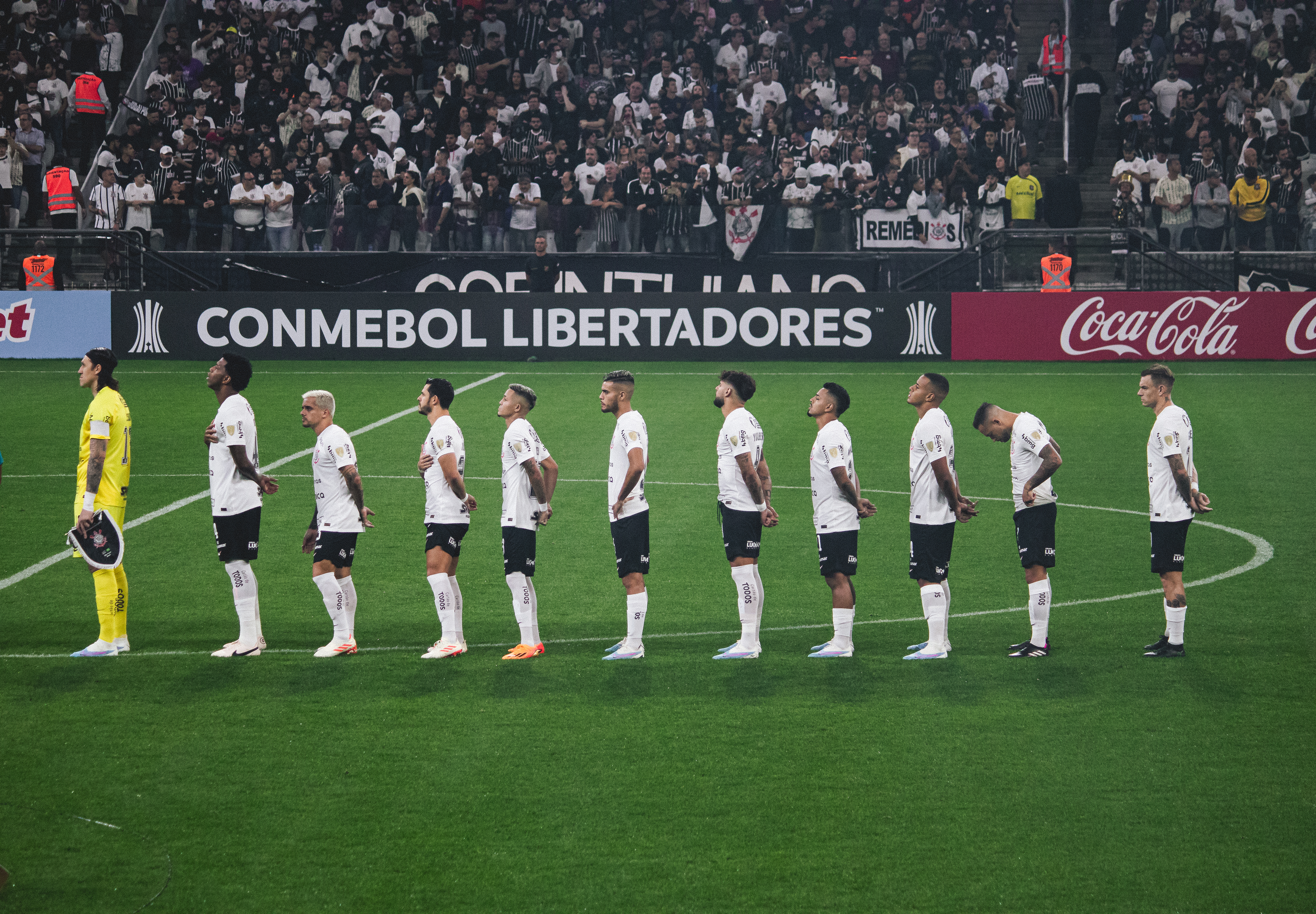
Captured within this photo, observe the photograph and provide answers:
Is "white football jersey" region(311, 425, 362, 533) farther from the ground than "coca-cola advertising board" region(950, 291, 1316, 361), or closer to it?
closer to it

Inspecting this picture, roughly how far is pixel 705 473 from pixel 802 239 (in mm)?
10664

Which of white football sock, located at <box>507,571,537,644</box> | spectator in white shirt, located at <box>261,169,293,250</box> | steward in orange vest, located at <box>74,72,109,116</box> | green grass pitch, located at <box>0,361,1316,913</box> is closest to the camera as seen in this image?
green grass pitch, located at <box>0,361,1316,913</box>

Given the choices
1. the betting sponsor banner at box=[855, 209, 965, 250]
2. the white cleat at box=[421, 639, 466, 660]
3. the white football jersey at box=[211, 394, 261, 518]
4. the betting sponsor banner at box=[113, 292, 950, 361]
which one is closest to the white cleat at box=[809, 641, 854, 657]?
the white cleat at box=[421, 639, 466, 660]

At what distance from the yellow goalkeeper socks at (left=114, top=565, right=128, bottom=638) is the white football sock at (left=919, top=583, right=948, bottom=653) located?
5.88 m

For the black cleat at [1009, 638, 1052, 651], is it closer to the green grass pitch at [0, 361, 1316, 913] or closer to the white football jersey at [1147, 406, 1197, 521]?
the green grass pitch at [0, 361, 1316, 913]

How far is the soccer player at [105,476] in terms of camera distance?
1048 cm

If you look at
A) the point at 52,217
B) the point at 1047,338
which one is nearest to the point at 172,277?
the point at 52,217

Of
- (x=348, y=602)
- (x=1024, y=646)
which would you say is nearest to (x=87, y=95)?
(x=348, y=602)

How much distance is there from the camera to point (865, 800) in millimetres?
7816

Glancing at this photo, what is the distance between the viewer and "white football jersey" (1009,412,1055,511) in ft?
34.0

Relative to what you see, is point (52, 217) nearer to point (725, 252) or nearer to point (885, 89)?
point (725, 252)

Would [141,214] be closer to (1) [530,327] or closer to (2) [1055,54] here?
(1) [530,327]

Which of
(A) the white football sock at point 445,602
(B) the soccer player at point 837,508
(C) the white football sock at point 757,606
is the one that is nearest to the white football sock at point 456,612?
Result: (A) the white football sock at point 445,602

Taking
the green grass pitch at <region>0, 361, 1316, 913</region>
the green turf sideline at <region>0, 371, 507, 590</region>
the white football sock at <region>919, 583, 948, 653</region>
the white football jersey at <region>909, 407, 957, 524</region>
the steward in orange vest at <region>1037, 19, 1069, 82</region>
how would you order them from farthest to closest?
the steward in orange vest at <region>1037, 19, 1069, 82</region> → the green turf sideline at <region>0, 371, 507, 590</region> → the white football sock at <region>919, 583, 948, 653</region> → the white football jersey at <region>909, 407, 957, 524</region> → the green grass pitch at <region>0, 361, 1316, 913</region>
